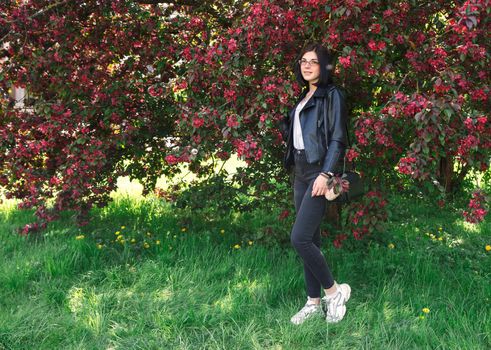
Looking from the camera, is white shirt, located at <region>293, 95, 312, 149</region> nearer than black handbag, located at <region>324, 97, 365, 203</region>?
No

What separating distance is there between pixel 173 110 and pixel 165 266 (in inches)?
54.5

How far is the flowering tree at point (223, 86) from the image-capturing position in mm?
3455

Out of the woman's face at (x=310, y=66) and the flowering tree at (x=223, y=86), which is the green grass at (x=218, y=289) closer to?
the flowering tree at (x=223, y=86)

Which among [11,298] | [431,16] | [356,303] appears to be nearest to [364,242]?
[356,303]

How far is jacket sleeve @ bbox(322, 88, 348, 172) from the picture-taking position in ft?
11.0

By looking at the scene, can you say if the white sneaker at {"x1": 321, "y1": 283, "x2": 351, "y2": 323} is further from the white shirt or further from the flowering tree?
the white shirt

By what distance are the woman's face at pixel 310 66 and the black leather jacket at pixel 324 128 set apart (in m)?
0.09

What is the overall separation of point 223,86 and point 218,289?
156cm

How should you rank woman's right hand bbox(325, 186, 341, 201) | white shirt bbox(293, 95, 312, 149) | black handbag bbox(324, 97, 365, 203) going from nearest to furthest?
woman's right hand bbox(325, 186, 341, 201) < black handbag bbox(324, 97, 365, 203) < white shirt bbox(293, 95, 312, 149)

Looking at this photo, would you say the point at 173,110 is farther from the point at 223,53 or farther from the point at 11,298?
the point at 11,298

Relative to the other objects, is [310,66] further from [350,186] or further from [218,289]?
[218,289]

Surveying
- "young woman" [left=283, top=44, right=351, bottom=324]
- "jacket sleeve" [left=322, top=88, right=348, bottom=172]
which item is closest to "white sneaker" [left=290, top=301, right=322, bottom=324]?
"young woman" [left=283, top=44, right=351, bottom=324]

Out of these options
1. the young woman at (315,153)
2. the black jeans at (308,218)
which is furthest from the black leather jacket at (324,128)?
the black jeans at (308,218)

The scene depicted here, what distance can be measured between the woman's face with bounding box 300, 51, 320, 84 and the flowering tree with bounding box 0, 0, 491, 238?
14cm
